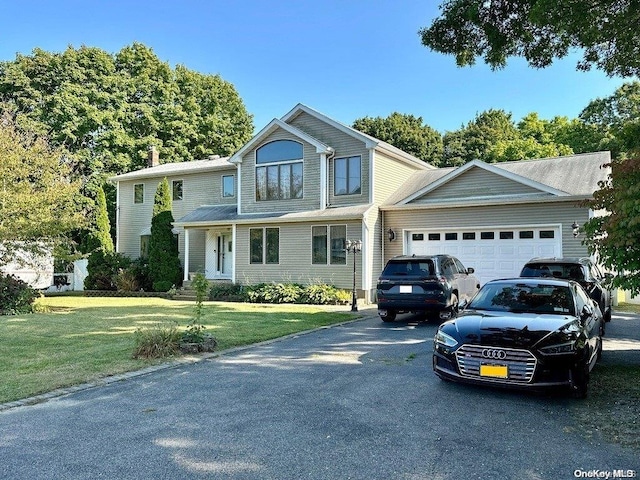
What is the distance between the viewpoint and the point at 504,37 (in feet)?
32.6

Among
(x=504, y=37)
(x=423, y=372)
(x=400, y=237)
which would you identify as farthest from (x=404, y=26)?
(x=423, y=372)

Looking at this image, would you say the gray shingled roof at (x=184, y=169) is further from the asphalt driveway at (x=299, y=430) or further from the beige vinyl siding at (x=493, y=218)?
the asphalt driveway at (x=299, y=430)

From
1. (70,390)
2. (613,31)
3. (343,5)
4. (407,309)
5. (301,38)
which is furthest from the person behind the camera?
(301,38)

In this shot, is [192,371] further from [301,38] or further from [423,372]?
[301,38]

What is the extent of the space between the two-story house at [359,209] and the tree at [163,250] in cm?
83

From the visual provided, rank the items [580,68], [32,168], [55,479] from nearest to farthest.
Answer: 1. [55,479]
2. [580,68]
3. [32,168]

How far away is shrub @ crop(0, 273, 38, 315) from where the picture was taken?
14.9 m

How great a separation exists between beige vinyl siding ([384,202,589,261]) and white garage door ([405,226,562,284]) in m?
0.24

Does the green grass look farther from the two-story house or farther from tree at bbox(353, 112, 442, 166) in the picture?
tree at bbox(353, 112, 442, 166)

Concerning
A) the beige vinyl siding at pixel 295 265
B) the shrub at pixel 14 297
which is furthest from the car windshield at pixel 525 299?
the shrub at pixel 14 297

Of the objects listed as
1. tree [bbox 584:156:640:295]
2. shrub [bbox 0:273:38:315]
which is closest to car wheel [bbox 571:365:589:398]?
tree [bbox 584:156:640:295]

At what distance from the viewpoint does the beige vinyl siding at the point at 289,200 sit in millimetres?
19500

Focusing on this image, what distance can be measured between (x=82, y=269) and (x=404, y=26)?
2161 centimetres

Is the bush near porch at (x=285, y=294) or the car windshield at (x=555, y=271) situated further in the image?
the bush near porch at (x=285, y=294)
